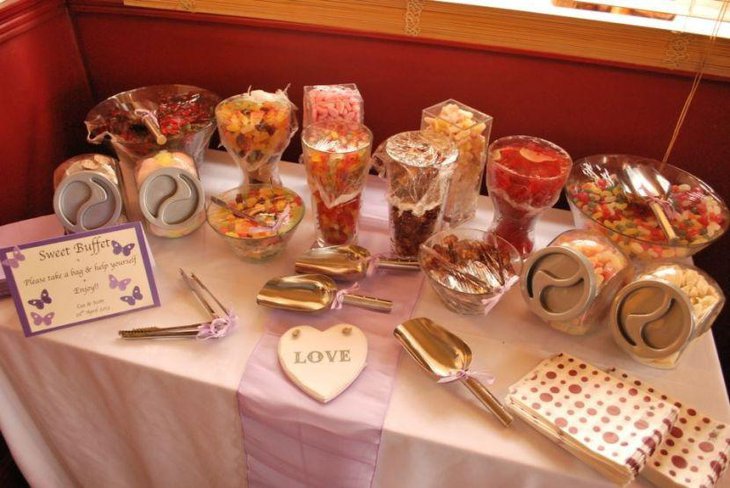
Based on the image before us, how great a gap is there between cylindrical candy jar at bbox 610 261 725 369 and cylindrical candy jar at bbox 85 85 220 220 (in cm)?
95

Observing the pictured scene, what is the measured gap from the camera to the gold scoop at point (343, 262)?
1.06m

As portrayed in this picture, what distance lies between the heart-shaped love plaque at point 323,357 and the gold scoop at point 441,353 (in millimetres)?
79

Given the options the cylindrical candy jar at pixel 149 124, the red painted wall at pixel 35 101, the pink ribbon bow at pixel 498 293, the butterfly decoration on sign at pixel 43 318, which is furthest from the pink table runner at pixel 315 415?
the red painted wall at pixel 35 101

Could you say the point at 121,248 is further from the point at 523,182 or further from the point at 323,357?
the point at 523,182

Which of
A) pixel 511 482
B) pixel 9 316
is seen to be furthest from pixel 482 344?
pixel 9 316

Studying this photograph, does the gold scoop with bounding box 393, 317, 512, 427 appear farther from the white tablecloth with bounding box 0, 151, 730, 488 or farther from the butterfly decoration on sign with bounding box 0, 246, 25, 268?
the butterfly decoration on sign with bounding box 0, 246, 25, 268

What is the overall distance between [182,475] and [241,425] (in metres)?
0.27

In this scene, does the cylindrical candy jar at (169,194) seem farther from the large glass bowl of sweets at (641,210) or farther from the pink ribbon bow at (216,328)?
the large glass bowl of sweets at (641,210)

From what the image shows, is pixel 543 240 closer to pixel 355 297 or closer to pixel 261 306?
pixel 355 297

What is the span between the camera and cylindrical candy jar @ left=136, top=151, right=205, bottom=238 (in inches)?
42.6

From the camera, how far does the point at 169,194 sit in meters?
1.11

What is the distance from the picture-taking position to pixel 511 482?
0.82 m

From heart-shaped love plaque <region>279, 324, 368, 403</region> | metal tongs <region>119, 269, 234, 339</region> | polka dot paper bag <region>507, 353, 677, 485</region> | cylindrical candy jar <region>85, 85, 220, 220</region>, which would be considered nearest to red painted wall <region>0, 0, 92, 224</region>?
cylindrical candy jar <region>85, 85, 220, 220</region>

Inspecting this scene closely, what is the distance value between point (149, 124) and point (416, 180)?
630 millimetres
